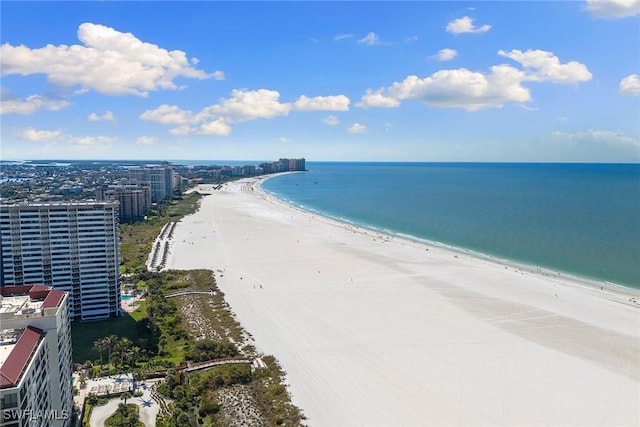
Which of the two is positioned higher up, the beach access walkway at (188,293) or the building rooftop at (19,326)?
the building rooftop at (19,326)

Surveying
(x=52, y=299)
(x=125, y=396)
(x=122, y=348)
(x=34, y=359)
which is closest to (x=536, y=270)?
(x=122, y=348)

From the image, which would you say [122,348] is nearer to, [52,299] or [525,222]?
[52,299]

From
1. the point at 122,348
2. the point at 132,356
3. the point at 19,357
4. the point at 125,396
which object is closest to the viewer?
the point at 19,357

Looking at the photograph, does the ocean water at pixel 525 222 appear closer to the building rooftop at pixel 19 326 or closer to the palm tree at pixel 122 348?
the palm tree at pixel 122 348

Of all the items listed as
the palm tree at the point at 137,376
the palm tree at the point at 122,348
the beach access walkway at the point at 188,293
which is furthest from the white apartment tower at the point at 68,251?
the palm tree at the point at 137,376

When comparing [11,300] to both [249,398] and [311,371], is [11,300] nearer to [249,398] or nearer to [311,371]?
A: [249,398]

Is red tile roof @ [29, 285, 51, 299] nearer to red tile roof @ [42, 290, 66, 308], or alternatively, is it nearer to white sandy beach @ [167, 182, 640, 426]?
red tile roof @ [42, 290, 66, 308]

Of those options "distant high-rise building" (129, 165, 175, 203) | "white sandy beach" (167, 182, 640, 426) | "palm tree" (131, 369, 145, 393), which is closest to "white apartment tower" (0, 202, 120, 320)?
"white sandy beach" (167, 182, 640, 426)
